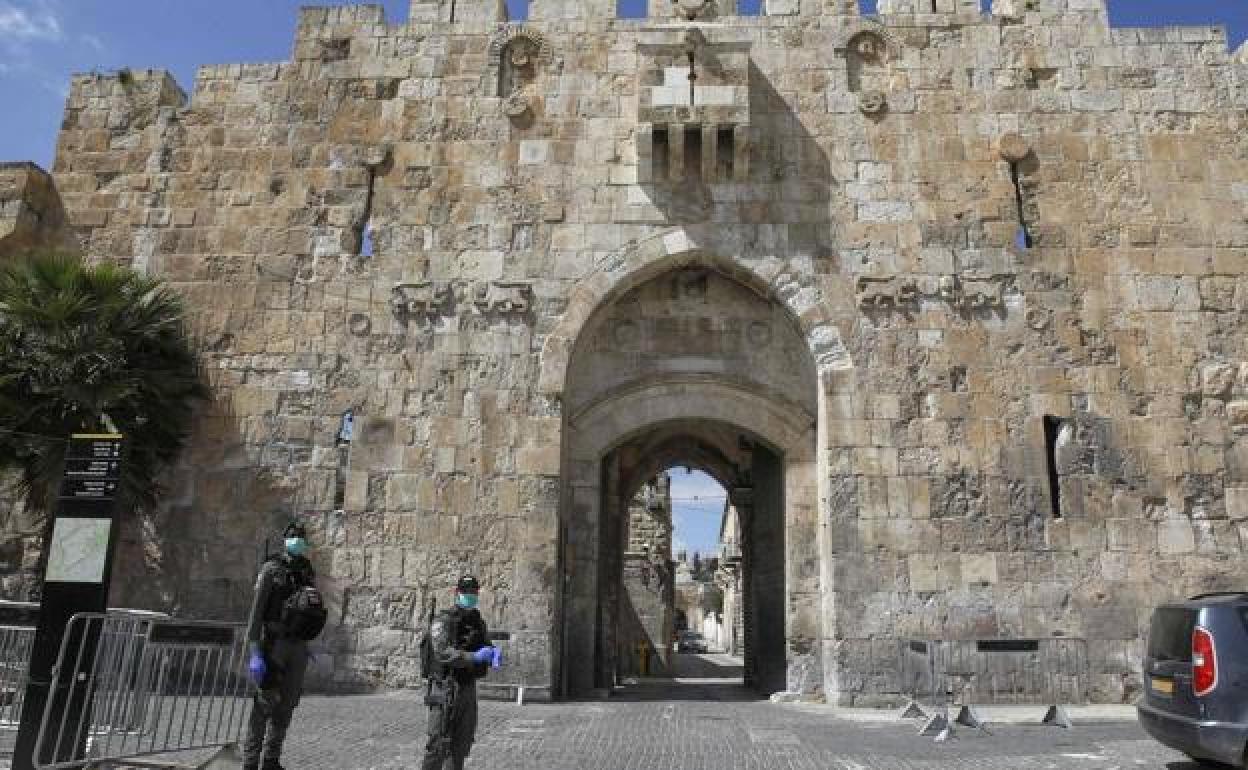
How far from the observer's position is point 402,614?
35.0ft

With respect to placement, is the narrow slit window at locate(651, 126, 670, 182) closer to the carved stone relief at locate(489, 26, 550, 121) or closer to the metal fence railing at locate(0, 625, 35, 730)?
the carved stone relief at locate(489, 26, 550, 121)

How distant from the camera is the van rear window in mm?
5789

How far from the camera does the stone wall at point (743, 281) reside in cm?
1059

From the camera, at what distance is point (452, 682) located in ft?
16.6

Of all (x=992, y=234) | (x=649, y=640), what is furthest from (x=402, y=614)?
(x=649, y=640)

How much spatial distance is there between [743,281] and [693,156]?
177 centimetres

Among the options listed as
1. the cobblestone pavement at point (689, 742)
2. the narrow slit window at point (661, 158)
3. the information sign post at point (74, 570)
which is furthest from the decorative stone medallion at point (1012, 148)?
the information sign post at point (74, 570)

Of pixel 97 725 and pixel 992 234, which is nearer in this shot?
pixel 97 725

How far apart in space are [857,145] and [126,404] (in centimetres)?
957

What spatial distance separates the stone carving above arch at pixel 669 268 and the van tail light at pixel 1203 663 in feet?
19.2

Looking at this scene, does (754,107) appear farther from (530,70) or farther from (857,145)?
(530,70)

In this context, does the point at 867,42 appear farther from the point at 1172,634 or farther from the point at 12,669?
the point at 12,669

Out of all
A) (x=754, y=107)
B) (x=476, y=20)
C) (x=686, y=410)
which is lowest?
(x=686, y=410)

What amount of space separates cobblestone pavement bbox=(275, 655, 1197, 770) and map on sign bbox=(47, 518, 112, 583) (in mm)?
1843
